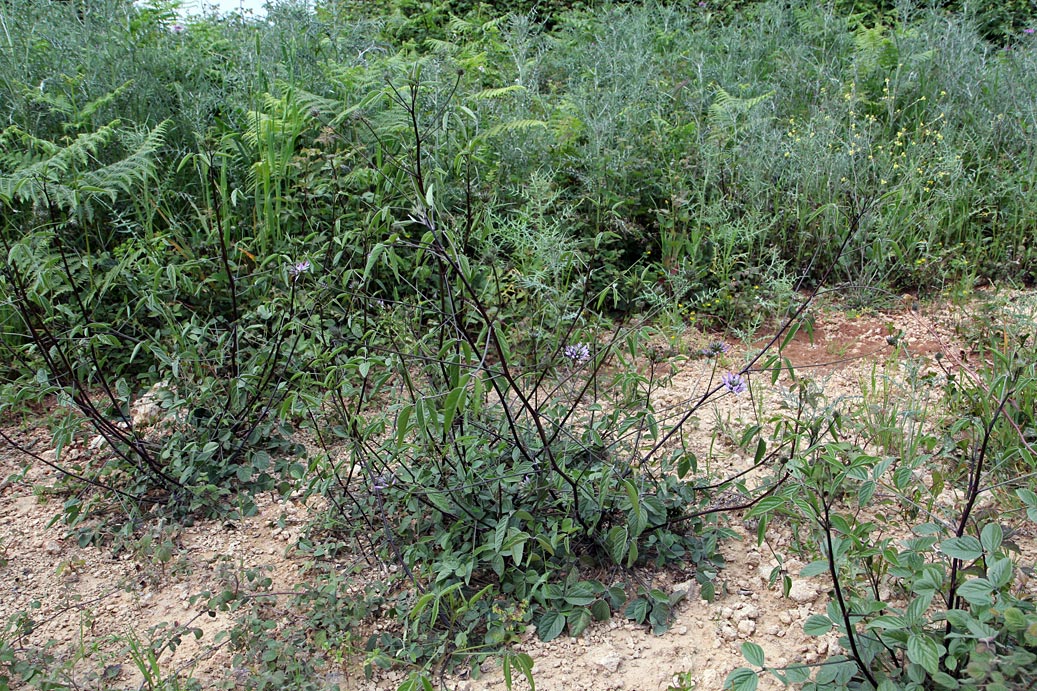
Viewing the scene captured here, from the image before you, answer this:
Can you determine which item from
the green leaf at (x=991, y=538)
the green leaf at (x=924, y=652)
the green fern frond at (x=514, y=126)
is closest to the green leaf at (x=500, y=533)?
the green leaf at (x=924, y=652)

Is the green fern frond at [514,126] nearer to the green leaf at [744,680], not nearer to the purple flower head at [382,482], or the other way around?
the purple flower head at [382,482]

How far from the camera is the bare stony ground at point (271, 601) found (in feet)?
7.63

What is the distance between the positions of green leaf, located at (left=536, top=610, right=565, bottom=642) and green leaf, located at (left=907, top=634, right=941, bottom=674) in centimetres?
89

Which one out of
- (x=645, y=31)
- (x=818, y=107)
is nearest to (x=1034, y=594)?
(x=818, y=107)

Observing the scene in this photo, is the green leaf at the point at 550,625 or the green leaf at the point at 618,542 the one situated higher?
the green leaf at the point at 618,542

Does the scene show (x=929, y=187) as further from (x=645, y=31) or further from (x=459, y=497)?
(x=459, y=497)

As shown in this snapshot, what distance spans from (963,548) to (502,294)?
234 centimetres

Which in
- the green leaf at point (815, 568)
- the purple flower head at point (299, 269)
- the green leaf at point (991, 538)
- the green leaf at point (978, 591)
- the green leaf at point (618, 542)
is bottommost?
the green leaf at point (618, 542)

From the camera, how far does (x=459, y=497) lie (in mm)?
2604

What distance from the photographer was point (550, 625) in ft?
7.86

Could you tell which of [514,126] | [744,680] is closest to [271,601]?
[744,680]

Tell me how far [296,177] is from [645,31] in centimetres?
383

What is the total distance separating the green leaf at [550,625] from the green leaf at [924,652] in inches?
35.0

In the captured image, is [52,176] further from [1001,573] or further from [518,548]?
[1001,573]
